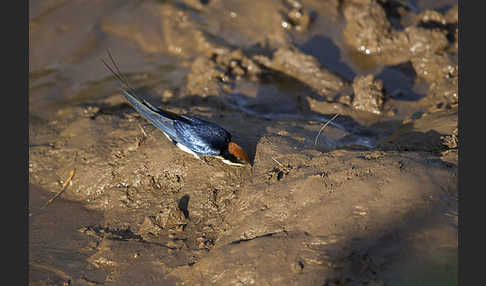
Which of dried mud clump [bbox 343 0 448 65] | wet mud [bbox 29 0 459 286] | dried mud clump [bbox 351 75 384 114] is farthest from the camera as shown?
dried mud clump [bbox 343 0 448 65]

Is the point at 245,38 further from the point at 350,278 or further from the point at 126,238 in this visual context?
the point at 350,278

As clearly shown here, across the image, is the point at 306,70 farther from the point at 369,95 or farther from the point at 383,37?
the point at 383,37

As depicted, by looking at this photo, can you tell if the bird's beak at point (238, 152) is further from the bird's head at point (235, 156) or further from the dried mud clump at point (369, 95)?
the dried mud clump at point (369, 95)

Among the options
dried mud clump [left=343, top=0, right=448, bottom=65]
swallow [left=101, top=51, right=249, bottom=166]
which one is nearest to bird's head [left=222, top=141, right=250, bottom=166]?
swallow [left=101, top=51, right=249, bottom=166]

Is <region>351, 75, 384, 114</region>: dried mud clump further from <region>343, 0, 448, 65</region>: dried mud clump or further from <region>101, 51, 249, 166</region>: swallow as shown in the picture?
<region>101, 51, 249, 166</region>: swallow

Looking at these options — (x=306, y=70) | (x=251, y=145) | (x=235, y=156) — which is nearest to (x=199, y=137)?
(x=235, y=156)

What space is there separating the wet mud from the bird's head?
0.10 m

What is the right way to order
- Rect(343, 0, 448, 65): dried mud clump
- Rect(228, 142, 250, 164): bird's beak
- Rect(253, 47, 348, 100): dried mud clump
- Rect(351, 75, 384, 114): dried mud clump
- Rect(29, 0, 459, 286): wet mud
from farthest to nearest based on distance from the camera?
1. Rect(343, 0, 448, 65): dried mud clump
2. Rect(253, 47, 348, 100): dried mud clump
3. Rect(351, 75, 384, 114): dried mud clump
4. Rect(228, 142, 250, 164): bird's beak
5. Rect(29, 0, 459, 286): wet mud

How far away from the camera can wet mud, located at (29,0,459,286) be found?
8.77 feet

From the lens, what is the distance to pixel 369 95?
191 inches

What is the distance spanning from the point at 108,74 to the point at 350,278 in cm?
471

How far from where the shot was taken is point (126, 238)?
3.58 metres

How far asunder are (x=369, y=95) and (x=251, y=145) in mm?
1738

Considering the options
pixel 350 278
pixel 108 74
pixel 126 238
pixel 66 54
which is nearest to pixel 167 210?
pixel 126 238
